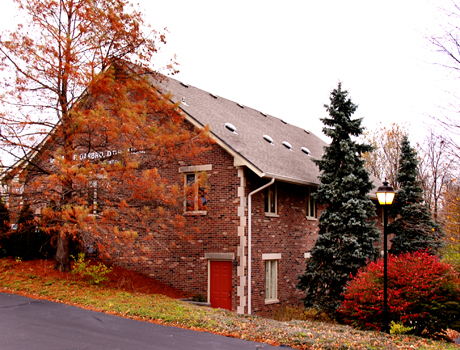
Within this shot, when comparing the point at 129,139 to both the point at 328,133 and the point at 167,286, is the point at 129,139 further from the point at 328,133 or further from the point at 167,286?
the point at 328,133

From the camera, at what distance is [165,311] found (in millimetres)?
11602

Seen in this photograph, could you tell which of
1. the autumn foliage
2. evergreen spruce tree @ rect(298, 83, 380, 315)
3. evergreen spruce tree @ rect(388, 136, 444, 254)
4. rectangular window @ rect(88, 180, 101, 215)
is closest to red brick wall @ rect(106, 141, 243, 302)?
rectangular window @ rect(88, 180, 101, 215)

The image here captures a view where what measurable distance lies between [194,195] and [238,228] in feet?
7.07

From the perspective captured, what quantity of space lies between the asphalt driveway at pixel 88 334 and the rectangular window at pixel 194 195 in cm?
489

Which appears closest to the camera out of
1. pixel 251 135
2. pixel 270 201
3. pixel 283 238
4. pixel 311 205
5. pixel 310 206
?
pixel 270 201

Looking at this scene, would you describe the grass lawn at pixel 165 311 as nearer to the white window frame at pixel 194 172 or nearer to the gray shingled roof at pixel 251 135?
the white window frame at pixel 194 172

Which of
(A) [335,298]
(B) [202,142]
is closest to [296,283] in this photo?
(A) [335,298]

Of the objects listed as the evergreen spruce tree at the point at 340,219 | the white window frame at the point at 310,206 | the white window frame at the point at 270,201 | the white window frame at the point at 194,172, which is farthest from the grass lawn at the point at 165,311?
the white window frame at the point at 310,206

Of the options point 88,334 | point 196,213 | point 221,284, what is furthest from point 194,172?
point 88,334

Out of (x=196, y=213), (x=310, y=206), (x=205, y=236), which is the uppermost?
(x=310, y=206)

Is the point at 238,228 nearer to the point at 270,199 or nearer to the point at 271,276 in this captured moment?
the point at 270,199

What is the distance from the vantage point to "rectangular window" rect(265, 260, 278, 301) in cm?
1691

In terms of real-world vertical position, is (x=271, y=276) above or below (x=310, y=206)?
below

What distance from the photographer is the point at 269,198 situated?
57.0ft
